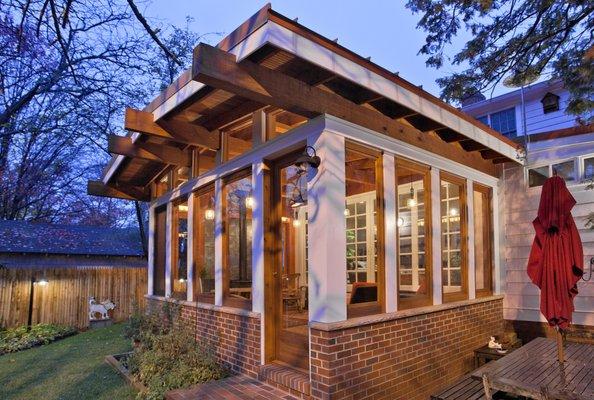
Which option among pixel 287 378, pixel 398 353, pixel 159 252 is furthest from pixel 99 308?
pixel 398 353

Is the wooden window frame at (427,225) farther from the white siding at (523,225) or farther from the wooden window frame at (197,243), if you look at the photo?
the wooden window frame at (197,243)

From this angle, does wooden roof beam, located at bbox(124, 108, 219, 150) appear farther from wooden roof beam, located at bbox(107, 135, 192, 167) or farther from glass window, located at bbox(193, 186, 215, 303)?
wooden roof beam, located at bbox(107, 135, 192, 167)

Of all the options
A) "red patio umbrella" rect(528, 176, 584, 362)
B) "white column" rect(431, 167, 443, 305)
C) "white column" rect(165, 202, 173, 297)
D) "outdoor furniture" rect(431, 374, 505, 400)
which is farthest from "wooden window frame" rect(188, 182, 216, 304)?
"red patio umbrella" rect(528, 176, 584, 362)

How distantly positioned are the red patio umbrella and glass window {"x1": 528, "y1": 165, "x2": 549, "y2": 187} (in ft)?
10.4

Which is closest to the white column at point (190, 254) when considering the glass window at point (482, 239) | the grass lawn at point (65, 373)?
the grass lawn at point (65, 373)

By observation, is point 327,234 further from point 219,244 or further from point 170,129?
point 170,129

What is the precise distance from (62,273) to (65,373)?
289 inches

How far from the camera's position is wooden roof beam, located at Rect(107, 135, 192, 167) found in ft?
19.3

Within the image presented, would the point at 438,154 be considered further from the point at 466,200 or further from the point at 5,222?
the point at 5,222

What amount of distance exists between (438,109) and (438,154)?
34.8 inches

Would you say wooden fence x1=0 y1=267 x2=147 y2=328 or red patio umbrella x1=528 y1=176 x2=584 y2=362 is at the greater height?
red patio umbrella x1=528 y1=176 x2=584 y2=362

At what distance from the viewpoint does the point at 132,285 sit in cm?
1414

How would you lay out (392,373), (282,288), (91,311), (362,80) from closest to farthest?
1. (362,80)
2. (392,373)
3. (282,288)
4. (91,311)

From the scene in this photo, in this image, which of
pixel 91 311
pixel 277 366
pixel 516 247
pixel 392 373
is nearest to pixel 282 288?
pixel 277 366
